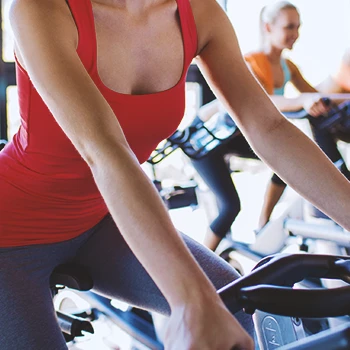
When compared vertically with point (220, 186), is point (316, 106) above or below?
above

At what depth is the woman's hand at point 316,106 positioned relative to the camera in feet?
9.11

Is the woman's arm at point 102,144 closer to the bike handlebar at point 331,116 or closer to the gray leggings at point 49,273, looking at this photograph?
the gray leggings at point 49,273

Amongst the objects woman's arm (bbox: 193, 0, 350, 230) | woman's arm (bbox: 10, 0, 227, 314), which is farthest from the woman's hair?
woman's arm (bbox: 10, 0, 227, 314)

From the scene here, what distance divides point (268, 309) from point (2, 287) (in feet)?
1.72

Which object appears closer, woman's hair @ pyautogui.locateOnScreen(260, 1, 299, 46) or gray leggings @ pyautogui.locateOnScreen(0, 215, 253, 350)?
gray leggings @ pyautogui.locateOnScreen(0, 215, 253, 350)

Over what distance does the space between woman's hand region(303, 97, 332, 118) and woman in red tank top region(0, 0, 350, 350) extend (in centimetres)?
184

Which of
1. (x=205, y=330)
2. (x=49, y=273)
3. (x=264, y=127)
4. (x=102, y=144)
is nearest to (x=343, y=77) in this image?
(x=264, y=127)

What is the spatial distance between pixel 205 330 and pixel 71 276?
1.98 ft

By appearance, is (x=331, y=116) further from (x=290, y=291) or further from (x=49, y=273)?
(x=290, y=291)

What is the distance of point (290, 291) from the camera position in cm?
62

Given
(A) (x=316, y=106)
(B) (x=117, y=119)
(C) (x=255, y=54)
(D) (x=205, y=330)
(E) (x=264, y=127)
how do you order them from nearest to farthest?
(D) (x=205, y=330) < (B) (x=117, y=119) < (E) (x=264, y=127) < (A) (x=316, y=106) < (C) (x=255, y=54)

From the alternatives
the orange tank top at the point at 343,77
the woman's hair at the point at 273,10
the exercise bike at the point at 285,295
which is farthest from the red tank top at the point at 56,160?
the woman's hair at the point at 273,10

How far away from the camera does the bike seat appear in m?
1.09

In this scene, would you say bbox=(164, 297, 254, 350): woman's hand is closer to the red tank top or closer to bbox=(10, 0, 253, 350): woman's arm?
bbox=(10, 0, 253, 350): woman's arm
